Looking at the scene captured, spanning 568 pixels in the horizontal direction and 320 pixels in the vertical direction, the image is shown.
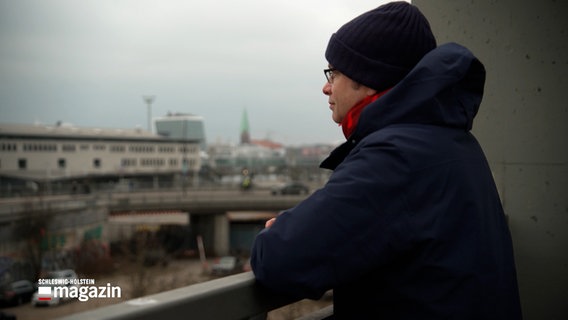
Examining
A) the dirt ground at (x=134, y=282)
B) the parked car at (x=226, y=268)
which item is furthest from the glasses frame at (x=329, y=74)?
the parked car at (x=226, y=268)

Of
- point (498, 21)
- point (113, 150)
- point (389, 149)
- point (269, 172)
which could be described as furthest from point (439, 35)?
point (269, 172)

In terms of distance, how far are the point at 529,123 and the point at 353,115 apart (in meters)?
1.63

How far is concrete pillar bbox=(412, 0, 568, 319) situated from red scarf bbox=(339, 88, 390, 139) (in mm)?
1568

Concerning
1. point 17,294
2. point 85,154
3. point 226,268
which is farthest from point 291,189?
point 17,294

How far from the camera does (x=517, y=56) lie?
289 centimetres

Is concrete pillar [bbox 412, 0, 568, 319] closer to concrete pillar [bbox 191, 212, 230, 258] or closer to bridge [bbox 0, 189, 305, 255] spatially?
bridge [bbox 0, 189, 305, 255]

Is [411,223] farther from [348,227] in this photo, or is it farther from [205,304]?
[205,304]

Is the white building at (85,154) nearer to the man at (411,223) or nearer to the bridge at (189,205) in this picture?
the bridge at (189,205)

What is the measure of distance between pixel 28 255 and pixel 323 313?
30788mm

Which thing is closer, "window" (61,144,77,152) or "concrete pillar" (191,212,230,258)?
"concrete pillar" (191,212,230,258)

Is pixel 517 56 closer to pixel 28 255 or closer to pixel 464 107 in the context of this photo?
pixel 464 107

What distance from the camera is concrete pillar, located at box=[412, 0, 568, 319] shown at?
2822 mm

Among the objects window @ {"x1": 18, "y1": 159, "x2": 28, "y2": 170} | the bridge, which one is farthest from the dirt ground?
window @ {"x1": 18, "y1": 159, "x2": 28, "y2": 170}

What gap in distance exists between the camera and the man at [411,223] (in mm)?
1311
